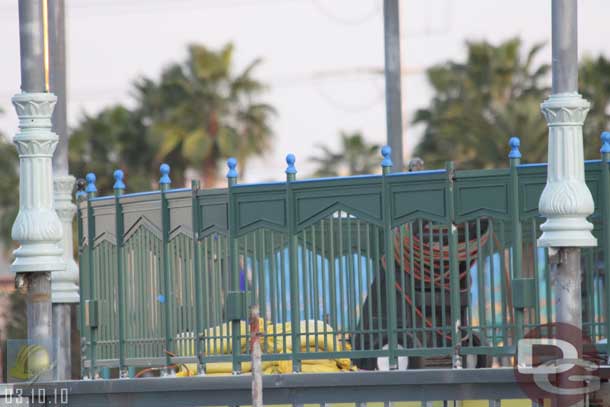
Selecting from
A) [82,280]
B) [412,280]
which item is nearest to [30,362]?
[82,280]

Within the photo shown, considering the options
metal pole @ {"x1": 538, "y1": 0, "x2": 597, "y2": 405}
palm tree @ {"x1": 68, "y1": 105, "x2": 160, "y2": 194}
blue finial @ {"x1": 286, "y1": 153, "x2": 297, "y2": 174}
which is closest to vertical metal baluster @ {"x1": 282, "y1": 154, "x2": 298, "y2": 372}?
blue finial @ {"x1": 286, "y1": 153, "x2": 297, "y2": 174}

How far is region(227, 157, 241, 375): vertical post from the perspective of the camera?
13695 mm

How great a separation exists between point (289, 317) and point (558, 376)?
8.60 ft

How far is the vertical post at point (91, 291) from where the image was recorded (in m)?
15.4

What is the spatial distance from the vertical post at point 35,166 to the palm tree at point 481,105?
119 ft

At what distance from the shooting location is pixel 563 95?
11977 millimetres

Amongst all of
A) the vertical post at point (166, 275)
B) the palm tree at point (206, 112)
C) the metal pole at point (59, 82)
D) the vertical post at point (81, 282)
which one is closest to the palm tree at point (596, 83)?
the palm tree at point (206, 112)

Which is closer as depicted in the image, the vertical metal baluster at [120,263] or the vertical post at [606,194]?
the vertical post at [606,194]

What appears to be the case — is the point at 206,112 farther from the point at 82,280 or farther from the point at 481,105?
the point at 82,280

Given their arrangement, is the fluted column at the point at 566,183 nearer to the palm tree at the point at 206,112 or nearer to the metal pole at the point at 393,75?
the metal pole at the point at 393,75

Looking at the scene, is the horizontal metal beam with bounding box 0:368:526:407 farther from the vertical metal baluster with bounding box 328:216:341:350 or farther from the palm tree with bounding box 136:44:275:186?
the palm tree with bounding box 136:44:275:186

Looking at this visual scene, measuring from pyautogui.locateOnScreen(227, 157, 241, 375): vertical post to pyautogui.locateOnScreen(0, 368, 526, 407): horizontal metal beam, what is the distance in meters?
0.41

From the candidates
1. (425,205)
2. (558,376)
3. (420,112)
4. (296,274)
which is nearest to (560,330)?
(558,376)

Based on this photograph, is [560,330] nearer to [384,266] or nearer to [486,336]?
[486,336]
